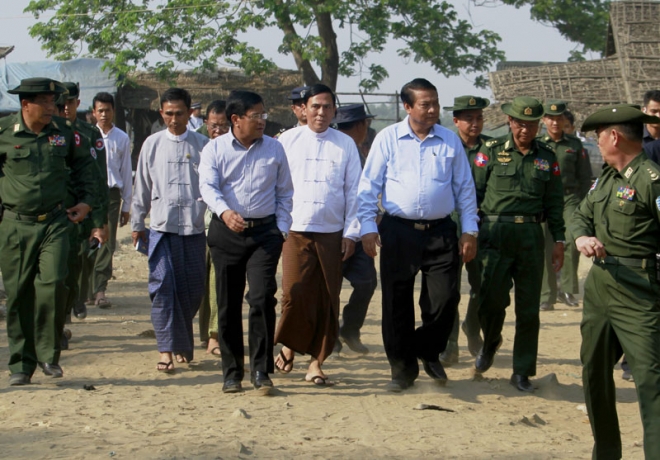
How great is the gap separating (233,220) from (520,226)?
219 centimetres

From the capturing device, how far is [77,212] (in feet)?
25.2

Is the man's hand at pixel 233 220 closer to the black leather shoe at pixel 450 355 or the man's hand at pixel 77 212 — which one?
the man's hand at pixel 77 212

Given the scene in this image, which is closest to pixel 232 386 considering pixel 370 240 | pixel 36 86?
pixel 370 240

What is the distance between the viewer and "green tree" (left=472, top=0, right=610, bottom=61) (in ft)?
99.8

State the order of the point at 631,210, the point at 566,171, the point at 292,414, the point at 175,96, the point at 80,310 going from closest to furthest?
the point at 631,210 → the point at 292,414 → the point at 175,96 → the point at 80,310 → the point at 566,171

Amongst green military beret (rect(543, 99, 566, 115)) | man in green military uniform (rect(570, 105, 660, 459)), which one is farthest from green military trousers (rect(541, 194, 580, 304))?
man in green military uniform (rect(570, 105, 660, 459))

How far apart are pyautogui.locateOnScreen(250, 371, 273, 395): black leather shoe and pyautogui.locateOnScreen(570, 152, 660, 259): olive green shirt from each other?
2568 mm

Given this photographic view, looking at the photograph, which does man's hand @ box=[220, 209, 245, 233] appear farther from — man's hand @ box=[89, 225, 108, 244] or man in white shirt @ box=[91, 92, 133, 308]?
man in white shirt @ box=[91, 92, 133, 308]

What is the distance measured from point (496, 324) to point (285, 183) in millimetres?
1958

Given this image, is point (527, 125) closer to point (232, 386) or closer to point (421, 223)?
point (421, 223)

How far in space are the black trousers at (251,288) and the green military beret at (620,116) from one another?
102 inches

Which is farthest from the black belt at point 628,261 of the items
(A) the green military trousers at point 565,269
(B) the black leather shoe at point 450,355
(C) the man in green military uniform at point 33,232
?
(A) the green military trousers at point 565,269

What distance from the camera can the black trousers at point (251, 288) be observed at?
Answer: 7215mm

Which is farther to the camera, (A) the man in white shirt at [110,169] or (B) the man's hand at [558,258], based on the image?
(A) the man in white shirt at [110,169]
